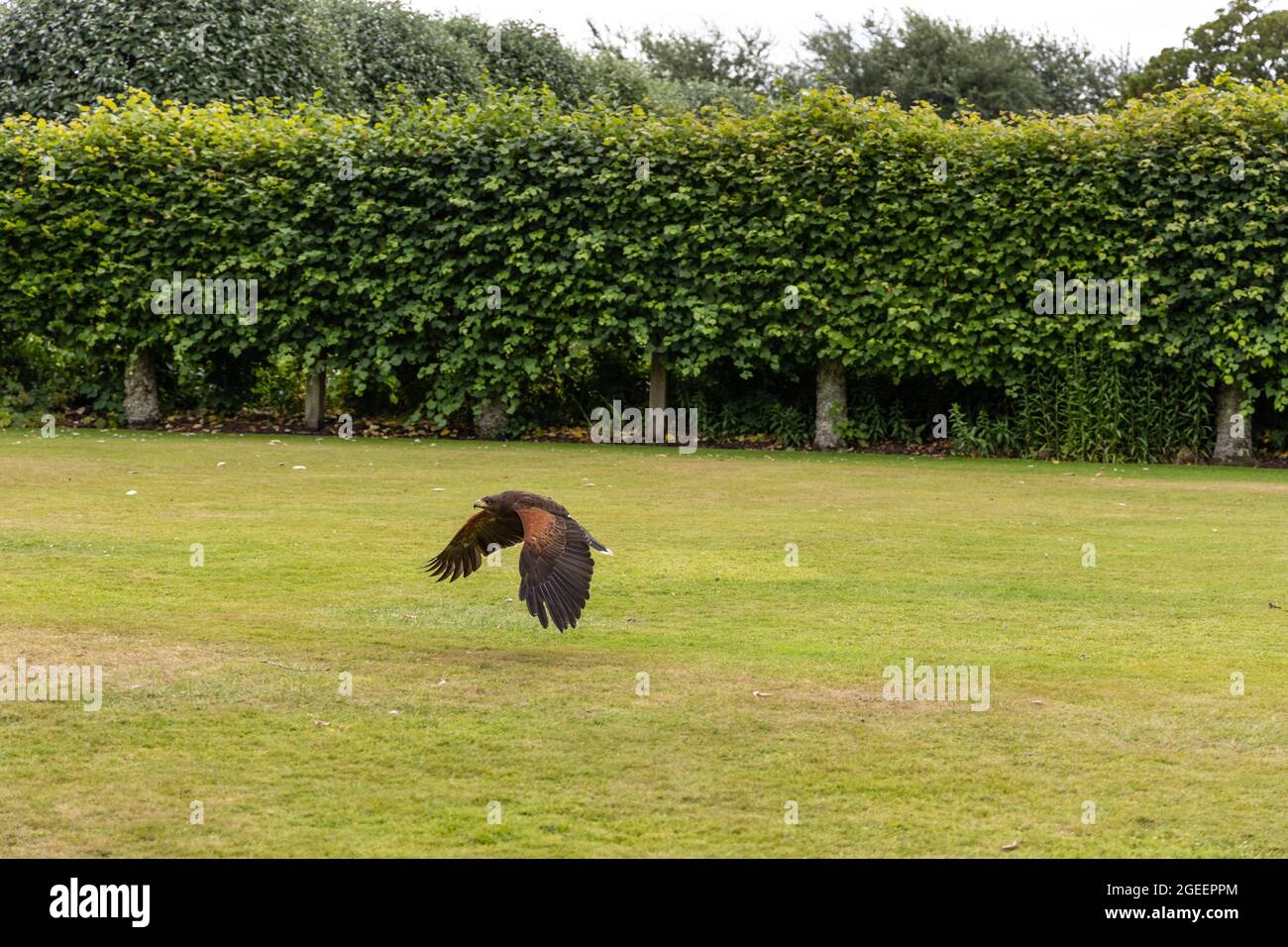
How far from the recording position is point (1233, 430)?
1731cm

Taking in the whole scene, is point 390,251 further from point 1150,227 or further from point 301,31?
point 1150,227

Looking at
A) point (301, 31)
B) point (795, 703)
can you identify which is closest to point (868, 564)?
point (795, 703)

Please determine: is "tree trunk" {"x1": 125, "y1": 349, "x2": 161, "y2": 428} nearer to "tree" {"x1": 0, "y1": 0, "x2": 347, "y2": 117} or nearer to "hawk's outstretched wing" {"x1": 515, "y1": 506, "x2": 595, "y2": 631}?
"tree" {"x1": 0, "y1": 0, "x2": 347, "y2": 117}

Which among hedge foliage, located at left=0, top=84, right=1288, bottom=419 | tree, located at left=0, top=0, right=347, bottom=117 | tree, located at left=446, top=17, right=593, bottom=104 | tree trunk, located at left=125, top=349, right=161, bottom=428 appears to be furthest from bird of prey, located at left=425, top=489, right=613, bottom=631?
tree, located at left=446, top=17, right=593, bottom=104

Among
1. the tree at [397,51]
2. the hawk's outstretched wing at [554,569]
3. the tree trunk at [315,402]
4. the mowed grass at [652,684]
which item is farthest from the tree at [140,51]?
the hawk's outstretched wing at [554,569]

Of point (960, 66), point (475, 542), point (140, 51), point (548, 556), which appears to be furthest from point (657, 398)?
point (960, 66)

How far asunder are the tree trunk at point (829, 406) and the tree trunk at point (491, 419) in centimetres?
395

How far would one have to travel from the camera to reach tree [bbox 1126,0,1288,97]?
47250 mm

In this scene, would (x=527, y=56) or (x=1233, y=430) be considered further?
(x=527, y=56)

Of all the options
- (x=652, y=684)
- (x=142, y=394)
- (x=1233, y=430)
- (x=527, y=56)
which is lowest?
(x=652, y=684)

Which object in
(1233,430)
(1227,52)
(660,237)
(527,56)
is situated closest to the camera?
(1233,430)

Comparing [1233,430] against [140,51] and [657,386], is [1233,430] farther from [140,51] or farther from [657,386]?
[140,51]

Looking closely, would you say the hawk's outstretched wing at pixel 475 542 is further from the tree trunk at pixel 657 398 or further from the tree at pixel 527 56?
the tree at pixel 527 56

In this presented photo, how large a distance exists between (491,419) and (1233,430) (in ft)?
29.0
